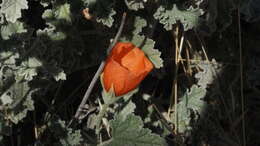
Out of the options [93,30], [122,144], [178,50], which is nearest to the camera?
[122,144]

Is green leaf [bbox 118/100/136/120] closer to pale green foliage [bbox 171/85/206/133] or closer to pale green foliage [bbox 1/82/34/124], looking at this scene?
pale green foliage [bbox 171/85/206/133]

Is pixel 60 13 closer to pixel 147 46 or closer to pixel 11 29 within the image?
pixel 11 29

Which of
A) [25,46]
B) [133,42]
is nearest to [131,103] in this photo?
[133,42]

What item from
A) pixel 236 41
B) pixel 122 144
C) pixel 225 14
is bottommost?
pixel 122 144

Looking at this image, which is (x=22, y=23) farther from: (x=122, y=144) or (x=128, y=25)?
(x=122, y=144)

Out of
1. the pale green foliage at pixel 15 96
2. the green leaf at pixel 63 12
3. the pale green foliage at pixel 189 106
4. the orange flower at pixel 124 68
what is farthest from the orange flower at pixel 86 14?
the pale green foliage at pixel 189 106

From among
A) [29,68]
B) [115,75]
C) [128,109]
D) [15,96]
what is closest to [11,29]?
[29,68]
